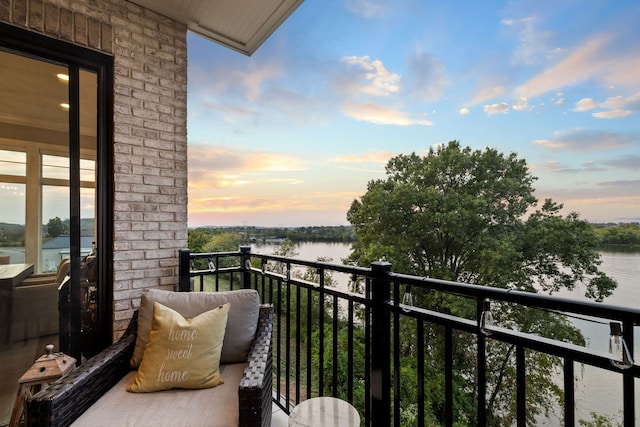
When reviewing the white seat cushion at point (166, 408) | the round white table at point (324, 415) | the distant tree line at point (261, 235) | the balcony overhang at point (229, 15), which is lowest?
the round white table at point (324, 415)

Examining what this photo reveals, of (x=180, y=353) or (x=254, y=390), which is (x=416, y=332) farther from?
(x=180, y=353)

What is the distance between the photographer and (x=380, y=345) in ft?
4.79

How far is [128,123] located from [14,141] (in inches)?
24.1

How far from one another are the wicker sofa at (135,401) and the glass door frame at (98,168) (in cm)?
65

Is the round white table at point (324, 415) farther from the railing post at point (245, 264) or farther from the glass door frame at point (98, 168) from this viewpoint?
the glass door frame at point (98, 168)

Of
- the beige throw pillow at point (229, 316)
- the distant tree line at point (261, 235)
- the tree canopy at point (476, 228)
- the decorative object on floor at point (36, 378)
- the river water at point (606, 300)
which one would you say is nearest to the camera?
the decorative object on floor at point (36, 378)

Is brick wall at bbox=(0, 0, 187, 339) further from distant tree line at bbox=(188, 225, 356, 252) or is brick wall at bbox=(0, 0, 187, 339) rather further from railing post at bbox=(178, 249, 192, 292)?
distant tree line at bbox=(188, 225, 356, 252)

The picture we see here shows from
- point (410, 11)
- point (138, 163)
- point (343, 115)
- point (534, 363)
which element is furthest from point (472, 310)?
point (138, 163)

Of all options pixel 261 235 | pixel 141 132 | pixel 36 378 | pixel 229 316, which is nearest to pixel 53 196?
pixel 141 132

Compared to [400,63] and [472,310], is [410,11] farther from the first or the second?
[472,310]

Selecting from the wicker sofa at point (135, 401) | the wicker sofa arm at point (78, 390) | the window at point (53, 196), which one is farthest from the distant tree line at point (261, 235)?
the wicker sofa at point (135, 401)

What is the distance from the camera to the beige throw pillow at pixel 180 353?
144 cm

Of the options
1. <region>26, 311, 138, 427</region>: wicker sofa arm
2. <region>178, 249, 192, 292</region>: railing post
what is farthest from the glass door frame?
<region>26, 311, 138, 427</region>: wicker sofa arm

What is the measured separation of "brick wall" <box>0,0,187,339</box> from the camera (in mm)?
2062
